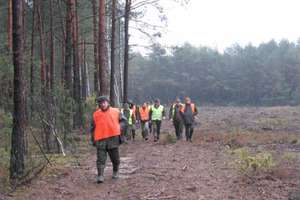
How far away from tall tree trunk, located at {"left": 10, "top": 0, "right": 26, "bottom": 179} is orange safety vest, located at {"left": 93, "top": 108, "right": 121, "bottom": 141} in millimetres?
1402

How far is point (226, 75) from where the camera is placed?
9119cm

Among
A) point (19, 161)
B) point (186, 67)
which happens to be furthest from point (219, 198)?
point (186, 67)

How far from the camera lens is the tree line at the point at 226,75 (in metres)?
82.2

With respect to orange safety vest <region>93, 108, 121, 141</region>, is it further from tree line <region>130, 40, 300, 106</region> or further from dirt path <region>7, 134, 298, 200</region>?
tree line <region>130, 40, 300, 106</region>

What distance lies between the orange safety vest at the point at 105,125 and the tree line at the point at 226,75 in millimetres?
70010

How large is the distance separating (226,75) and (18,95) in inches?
3303

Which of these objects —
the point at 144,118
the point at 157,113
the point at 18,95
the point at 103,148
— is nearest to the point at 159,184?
the point at 103,148

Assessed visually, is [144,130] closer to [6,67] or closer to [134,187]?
[6,67]

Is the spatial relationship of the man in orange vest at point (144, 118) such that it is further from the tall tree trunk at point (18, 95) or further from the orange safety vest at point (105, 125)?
the tall tree trunk at point (18, 95)

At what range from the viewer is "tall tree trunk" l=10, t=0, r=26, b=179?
29.4 feet

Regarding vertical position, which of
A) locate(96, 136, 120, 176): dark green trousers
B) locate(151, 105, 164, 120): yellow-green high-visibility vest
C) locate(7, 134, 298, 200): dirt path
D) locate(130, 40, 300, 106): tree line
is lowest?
locate(7, 134, 298, 200): dirt path

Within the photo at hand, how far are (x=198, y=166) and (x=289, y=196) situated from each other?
3821 millimetres

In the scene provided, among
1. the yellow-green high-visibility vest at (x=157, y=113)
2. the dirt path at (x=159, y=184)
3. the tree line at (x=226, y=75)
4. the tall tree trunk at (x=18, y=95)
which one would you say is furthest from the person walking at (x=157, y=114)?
the tree line at (x=226, y=75)

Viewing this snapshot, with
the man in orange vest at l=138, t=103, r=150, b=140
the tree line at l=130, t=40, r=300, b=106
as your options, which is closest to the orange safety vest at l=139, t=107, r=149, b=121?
the man in orange vest at l=138, t=103, r=150, b=140
